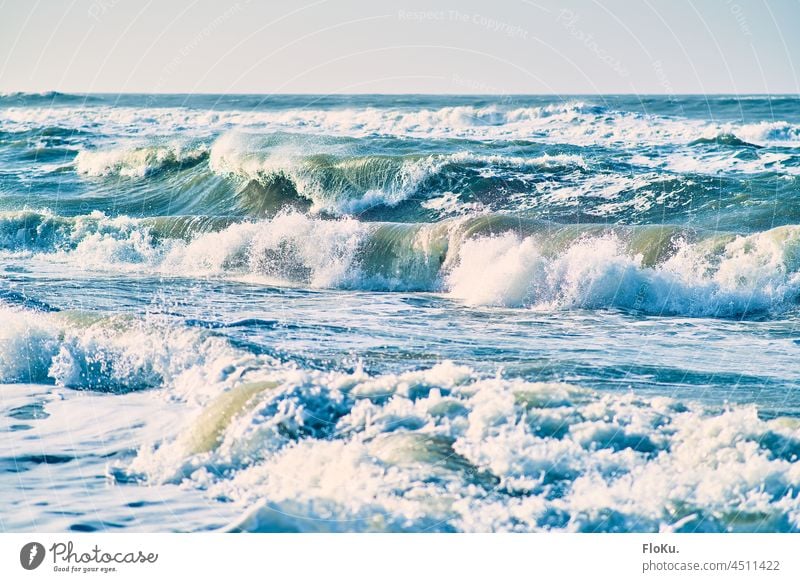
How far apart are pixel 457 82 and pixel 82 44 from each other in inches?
179

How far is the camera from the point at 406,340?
891cm

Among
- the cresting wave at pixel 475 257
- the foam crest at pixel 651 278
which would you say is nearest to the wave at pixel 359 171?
the cresting wave at pixel 475 257

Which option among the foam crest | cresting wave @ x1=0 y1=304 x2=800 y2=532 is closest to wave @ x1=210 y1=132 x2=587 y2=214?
the foam crest

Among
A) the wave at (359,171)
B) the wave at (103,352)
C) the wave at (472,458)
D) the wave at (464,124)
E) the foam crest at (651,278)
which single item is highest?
the wave at (464,124)

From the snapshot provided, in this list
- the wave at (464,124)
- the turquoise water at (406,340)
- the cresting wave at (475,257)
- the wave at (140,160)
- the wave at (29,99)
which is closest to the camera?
the turquoise water at (406,340)

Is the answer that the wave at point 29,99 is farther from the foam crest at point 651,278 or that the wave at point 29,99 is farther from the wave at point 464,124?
the foam crest at point 651,278


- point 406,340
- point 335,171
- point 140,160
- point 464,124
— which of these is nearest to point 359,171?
point 335,171

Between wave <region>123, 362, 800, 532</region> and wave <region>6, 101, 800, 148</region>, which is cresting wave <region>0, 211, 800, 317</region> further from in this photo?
wave <region>6, 101, 800, 148</region>

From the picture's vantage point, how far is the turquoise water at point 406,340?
5410mm

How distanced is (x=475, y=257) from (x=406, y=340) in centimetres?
389

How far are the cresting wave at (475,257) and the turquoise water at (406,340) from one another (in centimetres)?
4
